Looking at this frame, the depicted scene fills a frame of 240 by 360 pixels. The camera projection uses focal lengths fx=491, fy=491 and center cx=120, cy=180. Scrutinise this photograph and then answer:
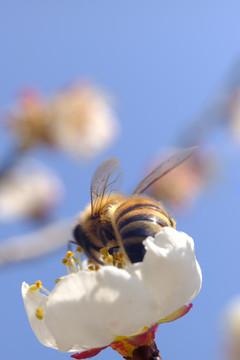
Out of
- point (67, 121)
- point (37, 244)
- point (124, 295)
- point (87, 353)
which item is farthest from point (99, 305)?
point (67, 121)

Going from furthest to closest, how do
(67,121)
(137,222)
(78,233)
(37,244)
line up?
(67,121) < (37,244) < (78,233) < (137,222)

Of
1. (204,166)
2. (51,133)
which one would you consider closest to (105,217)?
(51,133)

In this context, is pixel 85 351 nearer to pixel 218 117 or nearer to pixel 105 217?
pixel 105 217

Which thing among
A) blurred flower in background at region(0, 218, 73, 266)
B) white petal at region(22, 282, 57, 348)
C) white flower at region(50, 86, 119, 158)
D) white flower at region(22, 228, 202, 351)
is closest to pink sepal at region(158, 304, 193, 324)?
white flower at region(22, 228, 202, 351)

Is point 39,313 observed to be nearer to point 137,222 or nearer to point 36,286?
point 36,286

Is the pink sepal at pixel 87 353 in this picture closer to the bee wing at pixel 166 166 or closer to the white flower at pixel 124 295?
the white flower at pixel 124 295

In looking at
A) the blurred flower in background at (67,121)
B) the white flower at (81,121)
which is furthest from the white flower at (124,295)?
the white flower at (81,121)
